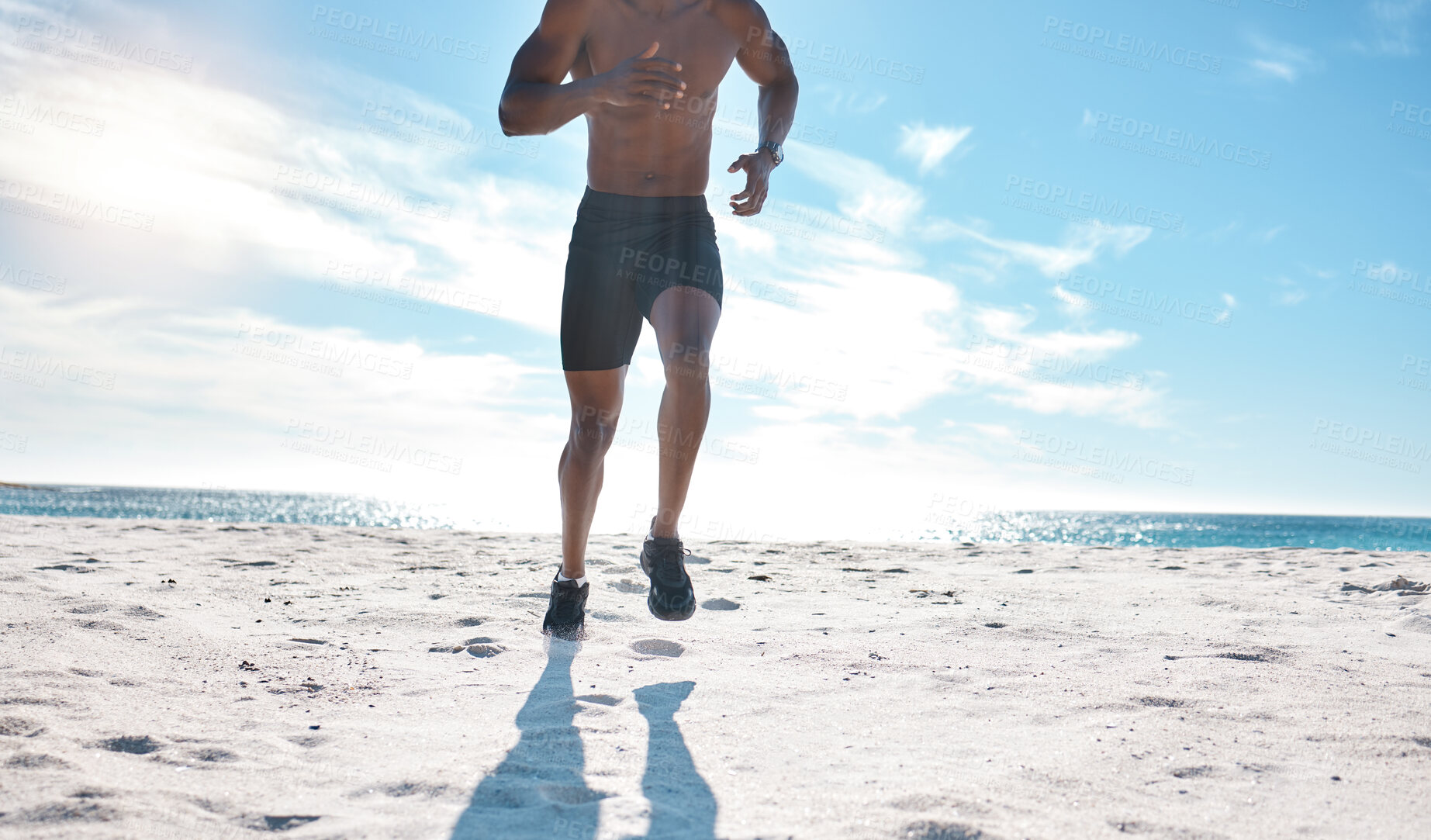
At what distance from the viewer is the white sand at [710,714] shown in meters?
1.40

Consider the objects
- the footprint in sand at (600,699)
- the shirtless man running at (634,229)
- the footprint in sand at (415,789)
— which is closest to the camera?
the footprint in sand at (415,789)

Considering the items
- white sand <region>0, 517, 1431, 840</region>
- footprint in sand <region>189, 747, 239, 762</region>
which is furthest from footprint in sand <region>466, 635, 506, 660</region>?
footprint in sand <region>189, 747, 239, 762</region>

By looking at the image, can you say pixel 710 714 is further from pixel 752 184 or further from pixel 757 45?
pixel 757 45

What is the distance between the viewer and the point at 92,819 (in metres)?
1.32

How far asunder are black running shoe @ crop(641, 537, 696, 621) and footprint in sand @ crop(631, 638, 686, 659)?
0.56ft

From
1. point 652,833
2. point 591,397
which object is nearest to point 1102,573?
point 591,397

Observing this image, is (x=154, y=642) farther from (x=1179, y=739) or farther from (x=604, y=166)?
A: (x=1179, y=739)

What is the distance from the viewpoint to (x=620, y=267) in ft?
9.57

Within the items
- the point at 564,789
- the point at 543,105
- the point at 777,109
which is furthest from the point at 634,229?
the point at 564,789

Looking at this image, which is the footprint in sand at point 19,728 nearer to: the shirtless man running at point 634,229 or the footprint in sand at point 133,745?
the footprint in sand at point 133,745

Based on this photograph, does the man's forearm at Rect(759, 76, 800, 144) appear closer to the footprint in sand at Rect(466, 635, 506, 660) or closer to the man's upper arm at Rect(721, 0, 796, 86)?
the man's upper arm at Rect(721, 0, 796, 86)

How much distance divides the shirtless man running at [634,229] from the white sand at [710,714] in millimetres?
533

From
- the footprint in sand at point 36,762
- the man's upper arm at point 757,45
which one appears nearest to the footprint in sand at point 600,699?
the footprint in sand at point 36,762

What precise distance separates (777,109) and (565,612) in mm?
2084
